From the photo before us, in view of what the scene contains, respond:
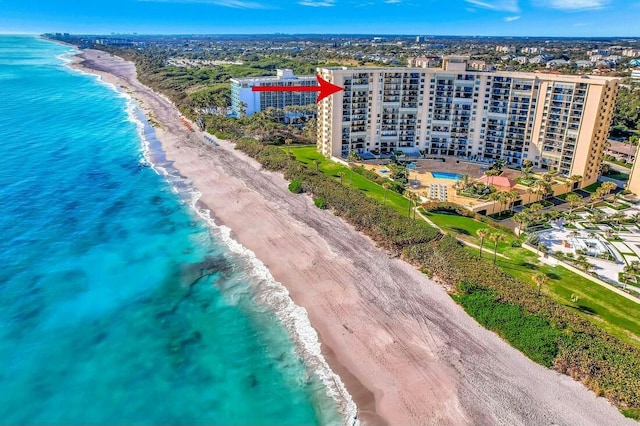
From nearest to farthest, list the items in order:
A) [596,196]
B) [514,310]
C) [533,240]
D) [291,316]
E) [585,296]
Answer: [514,310]
[291,316]
[585,296]
[533,240]
[596,196]

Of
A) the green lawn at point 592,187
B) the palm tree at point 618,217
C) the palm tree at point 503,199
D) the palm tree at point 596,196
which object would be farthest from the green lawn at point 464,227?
the green lawn at point 592,187

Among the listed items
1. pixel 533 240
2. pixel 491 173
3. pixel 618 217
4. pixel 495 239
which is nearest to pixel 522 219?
pixel 533 240

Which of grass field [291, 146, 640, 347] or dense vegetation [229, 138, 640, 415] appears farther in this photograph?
grass field [291, 146, 640, 347]

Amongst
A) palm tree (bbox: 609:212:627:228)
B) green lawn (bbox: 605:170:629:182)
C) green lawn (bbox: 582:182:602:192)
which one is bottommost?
palm tree (bbox: 609:212:627:228)

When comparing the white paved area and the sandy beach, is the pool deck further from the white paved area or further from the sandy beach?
the sandy beach

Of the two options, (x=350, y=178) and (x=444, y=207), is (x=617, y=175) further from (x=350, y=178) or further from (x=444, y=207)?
(x=350, y=178)

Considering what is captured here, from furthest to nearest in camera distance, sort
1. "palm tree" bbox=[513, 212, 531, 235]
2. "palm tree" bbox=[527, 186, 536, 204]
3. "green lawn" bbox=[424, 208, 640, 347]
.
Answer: "palm tree" bbox=[527, 186, 536, 204], "palm tree" bbox=[513, 212, 531, 235], "green lawn" bbox=[424, 208, 640, 347]

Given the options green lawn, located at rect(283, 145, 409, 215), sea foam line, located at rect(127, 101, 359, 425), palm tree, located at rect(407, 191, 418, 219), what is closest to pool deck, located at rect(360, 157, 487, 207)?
palm tree, located at rect(407, 191, 418, 219)
